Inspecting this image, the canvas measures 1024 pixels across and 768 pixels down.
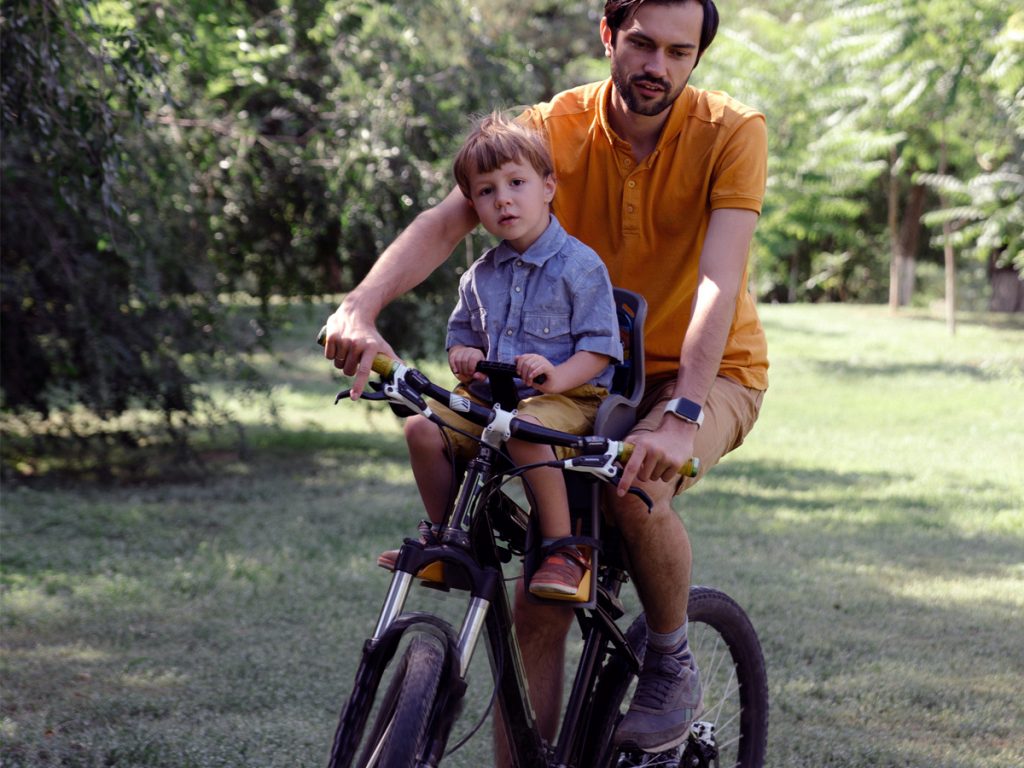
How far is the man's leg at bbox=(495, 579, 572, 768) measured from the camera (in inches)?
129

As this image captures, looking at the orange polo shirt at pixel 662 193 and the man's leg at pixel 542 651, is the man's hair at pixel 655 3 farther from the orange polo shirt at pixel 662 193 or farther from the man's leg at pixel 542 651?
the man's leg at pixel 542 651

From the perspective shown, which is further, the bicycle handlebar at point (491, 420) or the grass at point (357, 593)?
the grass at point (357, 593)

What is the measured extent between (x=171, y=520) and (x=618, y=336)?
621 centimetres

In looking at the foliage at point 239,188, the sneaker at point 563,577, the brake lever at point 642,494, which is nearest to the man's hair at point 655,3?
the brake lever at point 642,494

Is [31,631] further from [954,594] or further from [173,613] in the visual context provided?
[954,594]

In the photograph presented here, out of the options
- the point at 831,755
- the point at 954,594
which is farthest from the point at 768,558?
the point at 831,755

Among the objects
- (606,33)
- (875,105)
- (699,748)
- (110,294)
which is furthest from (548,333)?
(875,105)

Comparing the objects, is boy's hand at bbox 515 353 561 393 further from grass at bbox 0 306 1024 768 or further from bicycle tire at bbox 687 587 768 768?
grass at bbox 0 306 1024 768

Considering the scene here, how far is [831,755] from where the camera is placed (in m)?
4.46

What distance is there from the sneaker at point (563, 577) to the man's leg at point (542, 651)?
498mm

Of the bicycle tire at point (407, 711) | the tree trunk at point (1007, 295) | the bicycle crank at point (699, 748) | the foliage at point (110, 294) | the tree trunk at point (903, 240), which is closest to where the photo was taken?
the bicycle tire at point (407, 711)

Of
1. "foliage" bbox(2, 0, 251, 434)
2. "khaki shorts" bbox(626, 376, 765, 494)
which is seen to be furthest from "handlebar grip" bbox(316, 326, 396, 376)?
"foliage" bbox(2, 0, 251, 434)

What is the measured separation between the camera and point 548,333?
2.90 meters

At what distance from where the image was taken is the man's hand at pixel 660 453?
8.43 ft
